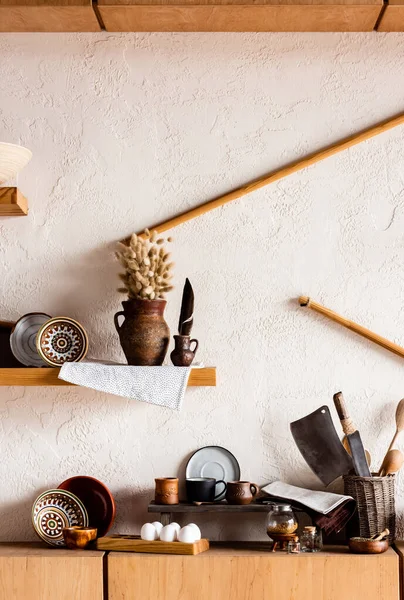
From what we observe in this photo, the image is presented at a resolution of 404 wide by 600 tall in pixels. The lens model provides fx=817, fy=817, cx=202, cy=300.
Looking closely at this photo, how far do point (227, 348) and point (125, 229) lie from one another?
49 centimetres

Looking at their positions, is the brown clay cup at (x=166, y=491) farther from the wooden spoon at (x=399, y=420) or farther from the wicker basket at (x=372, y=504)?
the wooden spoon at (x=399, y=420)

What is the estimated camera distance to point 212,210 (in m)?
2.58

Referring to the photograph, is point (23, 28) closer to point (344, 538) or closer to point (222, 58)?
point (222, 58)

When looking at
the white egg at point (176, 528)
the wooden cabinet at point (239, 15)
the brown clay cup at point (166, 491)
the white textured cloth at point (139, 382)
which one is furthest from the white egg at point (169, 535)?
the wooden cabinet at point (239, 15)

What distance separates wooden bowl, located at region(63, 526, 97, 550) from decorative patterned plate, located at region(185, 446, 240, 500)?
1.16 feet

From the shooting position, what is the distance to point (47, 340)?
2.39 meters

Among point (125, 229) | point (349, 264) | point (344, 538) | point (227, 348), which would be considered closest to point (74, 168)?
point (125, 229)

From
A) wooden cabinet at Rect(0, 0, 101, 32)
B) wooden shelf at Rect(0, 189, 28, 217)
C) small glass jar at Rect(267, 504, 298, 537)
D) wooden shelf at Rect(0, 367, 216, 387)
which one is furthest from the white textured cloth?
wooden cabinet at Rect(0, 0, 101, 32)

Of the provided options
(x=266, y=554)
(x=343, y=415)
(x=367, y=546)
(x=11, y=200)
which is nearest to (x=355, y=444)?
(x=343, y=415)

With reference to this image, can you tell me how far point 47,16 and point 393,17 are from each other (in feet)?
3.45

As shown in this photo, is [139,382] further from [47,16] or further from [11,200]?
[47,16]

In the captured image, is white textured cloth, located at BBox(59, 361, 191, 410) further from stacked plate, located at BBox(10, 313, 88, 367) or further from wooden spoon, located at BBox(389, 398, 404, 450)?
wooden spoon, located at BBox(389, 398, 404, 450)

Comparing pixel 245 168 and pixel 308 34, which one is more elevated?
pixel 308 34

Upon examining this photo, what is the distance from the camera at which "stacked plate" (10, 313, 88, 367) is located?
239 cm
